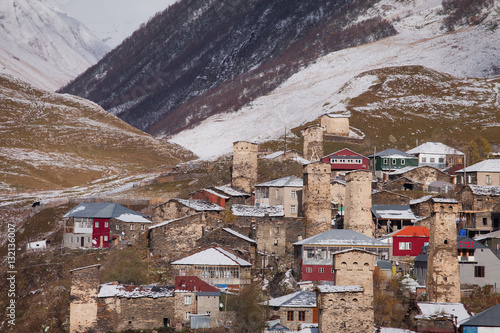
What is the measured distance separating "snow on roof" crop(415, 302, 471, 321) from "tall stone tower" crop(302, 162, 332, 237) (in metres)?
18.6

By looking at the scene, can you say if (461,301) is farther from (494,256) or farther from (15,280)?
(15,280)

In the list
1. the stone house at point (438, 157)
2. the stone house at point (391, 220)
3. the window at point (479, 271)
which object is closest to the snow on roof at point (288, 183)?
the stone house at point (391, 220)

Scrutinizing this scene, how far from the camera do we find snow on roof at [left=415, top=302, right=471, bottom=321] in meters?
47.0

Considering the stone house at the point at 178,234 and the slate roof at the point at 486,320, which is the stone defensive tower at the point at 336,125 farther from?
the slate roof at the point at 486,320

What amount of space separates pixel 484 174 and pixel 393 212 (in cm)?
1586

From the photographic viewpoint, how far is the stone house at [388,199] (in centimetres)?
7419

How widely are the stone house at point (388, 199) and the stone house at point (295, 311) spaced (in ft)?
81.2

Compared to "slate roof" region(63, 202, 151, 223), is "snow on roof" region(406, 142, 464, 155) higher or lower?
higher

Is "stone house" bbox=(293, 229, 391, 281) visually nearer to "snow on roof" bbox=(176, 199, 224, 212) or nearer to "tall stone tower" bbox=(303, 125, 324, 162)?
"snow on roof" bbox=(176, 199, 224, 212)

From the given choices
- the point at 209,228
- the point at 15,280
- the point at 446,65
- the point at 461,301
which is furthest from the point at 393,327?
the point at 446,65

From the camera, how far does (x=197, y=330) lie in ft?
168

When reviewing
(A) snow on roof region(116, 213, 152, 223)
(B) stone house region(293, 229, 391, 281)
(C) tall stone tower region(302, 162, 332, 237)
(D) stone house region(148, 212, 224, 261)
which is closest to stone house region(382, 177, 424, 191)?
(C) tall stone tower region(302, 162, 332, 237)

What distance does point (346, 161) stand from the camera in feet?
304

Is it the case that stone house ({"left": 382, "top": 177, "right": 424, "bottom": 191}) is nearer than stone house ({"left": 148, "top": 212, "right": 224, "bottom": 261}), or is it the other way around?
stone house ({"left": 148, "top": 212, "right": 224, "bottom": 261})
